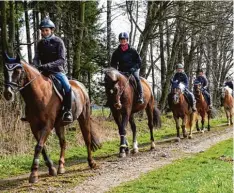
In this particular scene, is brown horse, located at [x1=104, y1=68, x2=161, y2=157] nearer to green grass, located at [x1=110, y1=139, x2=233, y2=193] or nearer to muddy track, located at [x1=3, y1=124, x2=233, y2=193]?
muddy track, located at [x1=3, y1=124, x2=233, y2=193]

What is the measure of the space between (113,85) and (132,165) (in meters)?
2.27

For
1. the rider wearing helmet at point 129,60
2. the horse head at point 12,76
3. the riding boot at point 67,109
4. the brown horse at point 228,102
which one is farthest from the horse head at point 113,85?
Answer: the brown horse at point 228,102

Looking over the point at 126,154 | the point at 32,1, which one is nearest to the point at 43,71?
the point at 126,154

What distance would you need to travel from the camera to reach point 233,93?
1022 inches

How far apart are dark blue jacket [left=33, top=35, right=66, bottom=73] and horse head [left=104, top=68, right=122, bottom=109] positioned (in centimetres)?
238

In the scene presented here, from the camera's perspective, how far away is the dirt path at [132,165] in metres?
7.74

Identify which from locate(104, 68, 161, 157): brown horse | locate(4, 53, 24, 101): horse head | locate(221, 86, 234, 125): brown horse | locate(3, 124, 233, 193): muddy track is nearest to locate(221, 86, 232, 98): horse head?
locate(221, 86, 234, 125): brown horse

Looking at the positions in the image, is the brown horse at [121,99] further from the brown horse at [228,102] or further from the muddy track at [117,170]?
the brown horse at [228,102]

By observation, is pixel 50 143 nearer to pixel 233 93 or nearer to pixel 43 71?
pixel 43 71

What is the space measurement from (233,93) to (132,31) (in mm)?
7624

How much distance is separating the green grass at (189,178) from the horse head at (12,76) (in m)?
2.49

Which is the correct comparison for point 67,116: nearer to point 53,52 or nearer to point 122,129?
point 53,52

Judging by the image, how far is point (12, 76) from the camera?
7254mm

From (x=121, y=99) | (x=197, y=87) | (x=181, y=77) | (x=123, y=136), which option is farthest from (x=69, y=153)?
(x=197, y=87)
